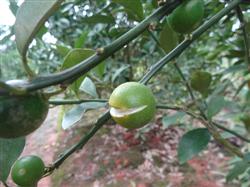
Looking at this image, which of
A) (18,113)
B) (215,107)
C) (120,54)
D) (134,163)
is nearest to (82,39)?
(18,113)

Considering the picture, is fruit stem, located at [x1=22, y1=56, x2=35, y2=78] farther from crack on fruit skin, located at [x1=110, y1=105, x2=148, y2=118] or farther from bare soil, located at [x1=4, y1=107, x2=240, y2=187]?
bare soil, located at [x1=4, y1=107, x2=240, y2=187]

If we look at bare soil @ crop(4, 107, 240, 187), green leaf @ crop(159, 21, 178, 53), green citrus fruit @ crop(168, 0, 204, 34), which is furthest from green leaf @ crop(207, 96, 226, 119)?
bare soil @ crop(4, 107, 240, 187)

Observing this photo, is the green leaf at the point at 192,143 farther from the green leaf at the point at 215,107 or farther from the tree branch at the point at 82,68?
the tree branch at the point at 82,68

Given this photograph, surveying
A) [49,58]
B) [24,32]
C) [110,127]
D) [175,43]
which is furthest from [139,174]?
[24,32]

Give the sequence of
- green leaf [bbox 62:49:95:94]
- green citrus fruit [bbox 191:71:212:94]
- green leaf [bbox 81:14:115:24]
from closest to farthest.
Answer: green leaf [bbox 62:49:95:94], green leaf [bbox 81:14:115:24], green citrus fruit [bbox 191:71:212:94]

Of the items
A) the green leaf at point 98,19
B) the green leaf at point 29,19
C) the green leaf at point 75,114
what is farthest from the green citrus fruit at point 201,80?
the green leaf at point 29,19

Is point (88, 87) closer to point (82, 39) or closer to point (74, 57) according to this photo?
point (82, 39)
